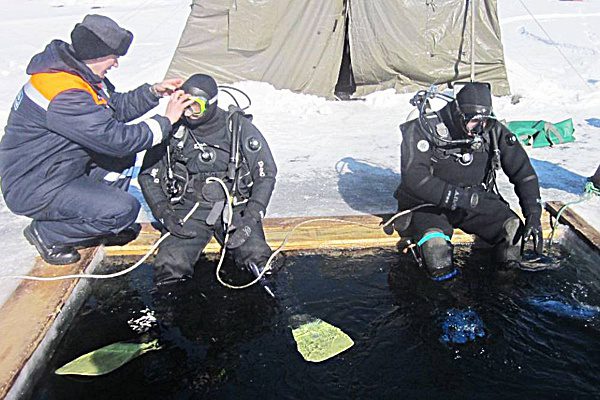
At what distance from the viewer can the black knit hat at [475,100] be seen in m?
3.18

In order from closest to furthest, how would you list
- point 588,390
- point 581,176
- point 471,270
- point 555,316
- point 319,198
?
point 588,390, point 555,316, point 471,270, point 319,198, point 581,176

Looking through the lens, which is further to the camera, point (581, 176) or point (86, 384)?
point (581, 176)

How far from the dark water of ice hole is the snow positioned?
0.78 metres

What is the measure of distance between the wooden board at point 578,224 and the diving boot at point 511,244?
0.45m

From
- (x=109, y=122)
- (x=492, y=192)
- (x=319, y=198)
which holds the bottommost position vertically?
(x=319, y=198)

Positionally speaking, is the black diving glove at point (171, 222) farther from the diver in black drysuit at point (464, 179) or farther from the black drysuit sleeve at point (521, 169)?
the black drysuit sleeve at point (521, 169)

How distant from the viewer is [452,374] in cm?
258

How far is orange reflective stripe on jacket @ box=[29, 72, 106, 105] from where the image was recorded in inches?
117

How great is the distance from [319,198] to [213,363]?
7.11 feet

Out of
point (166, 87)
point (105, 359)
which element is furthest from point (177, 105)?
point (105, 359)

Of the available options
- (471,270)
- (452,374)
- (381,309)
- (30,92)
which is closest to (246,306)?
(381,309)

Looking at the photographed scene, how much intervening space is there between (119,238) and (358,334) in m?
1.80

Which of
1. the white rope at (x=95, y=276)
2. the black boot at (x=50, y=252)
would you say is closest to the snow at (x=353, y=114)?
the white rope at (x=95, y=276)

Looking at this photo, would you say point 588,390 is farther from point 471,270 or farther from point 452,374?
point 471,270
